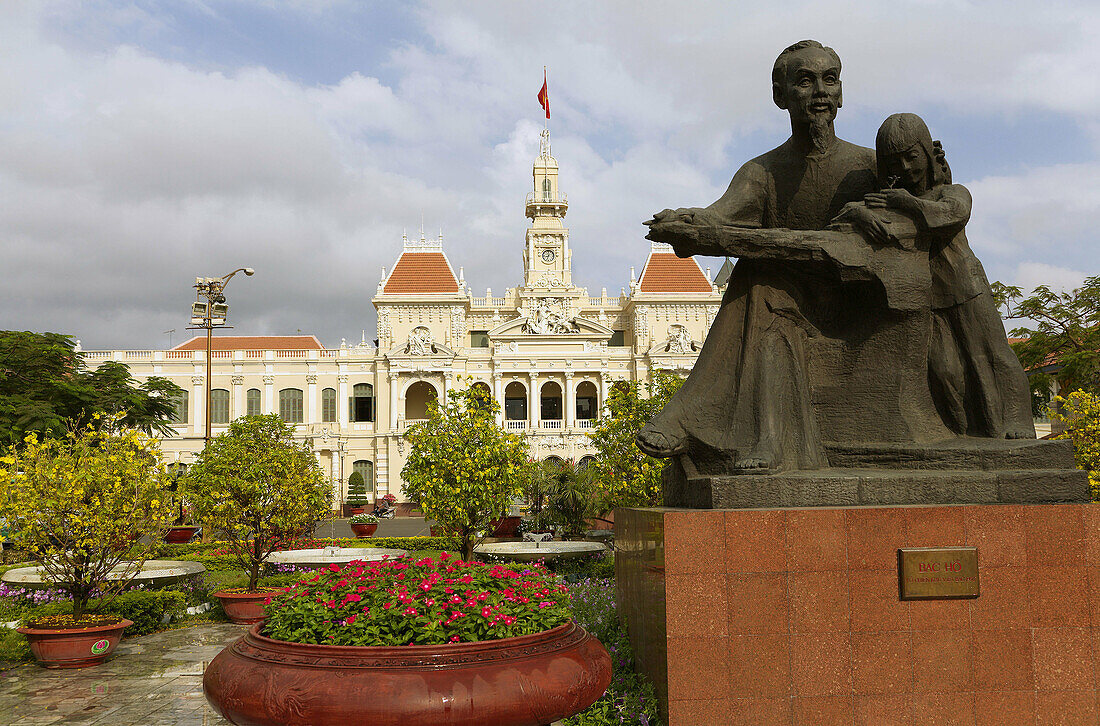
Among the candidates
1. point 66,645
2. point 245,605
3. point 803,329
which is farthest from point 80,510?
point 803,329

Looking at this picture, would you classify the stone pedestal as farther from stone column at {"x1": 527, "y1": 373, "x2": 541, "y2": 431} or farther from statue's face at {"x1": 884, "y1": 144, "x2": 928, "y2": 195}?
stone column at {"x1": 527, "y1": 373, "x2": 541, "y2": 431}

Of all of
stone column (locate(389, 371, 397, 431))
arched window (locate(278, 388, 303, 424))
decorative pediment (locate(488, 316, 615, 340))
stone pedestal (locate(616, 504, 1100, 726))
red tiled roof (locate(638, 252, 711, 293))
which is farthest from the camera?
red tiled roof (locate(638, 252, 711, 293))

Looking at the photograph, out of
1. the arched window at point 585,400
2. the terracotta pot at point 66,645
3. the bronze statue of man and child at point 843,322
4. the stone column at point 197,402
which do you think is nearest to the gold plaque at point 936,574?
the bronze statue of man and child at point 843,322

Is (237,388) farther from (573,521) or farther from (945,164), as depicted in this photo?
(945,164)

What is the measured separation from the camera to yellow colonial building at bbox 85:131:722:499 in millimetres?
44219

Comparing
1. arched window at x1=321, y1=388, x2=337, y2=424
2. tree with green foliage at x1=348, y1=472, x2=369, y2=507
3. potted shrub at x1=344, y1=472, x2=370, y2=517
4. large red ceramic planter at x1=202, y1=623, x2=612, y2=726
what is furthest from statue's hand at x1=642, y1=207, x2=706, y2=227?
arched window at x1=321, y1=388, x2=337, y2=424

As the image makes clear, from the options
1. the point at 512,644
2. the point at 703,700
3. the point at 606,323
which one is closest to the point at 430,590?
the point at 512,644

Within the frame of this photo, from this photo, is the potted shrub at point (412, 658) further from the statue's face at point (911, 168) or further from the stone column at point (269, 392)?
the stone column at point (269, 392)

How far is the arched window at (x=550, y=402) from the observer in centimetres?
4778

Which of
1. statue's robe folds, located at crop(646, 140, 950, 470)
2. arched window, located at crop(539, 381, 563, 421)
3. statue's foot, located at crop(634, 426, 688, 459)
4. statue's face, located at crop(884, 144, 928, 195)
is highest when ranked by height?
arched window, located at crop(539, 381, 563, 421)

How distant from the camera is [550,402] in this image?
48.5 metres

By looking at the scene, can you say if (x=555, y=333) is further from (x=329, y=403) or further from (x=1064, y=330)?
(x=1064, y=330)

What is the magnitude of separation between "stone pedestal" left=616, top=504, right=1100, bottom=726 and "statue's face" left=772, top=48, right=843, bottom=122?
2.10m

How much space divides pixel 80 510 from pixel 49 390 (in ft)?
57.5
